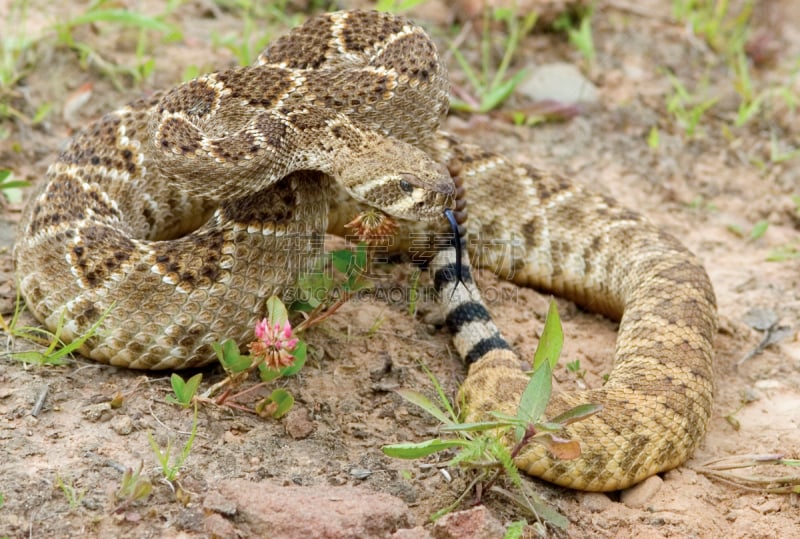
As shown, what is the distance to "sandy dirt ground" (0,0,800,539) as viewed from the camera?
151 inches

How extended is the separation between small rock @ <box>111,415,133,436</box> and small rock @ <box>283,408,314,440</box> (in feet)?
2.21

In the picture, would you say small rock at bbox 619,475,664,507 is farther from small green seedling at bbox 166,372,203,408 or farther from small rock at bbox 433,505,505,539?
small green seedling at bbox 166,372,203,408

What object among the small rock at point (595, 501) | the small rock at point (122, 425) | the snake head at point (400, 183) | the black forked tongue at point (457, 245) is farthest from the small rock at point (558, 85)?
the small rock at point (122, 425)

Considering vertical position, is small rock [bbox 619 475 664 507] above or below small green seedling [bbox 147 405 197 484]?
below

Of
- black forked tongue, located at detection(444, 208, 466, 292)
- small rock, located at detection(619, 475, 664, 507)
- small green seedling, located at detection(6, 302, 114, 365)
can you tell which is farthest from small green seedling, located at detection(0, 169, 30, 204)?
small rock, located at detection(619, 475, 664, 507)

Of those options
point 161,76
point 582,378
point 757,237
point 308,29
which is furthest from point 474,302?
point 161,76

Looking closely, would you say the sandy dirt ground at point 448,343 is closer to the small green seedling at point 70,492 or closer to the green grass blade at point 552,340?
the small green seedling at point 70,492

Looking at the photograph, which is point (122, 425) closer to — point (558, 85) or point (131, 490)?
point (131, 490)

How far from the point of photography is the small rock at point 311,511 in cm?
345

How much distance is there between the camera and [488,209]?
6160 millimetres

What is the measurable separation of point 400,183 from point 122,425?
5.69ft

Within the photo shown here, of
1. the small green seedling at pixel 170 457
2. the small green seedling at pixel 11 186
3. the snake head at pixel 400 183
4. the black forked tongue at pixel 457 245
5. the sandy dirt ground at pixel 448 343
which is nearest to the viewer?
the small green seedling at pixel 170 457

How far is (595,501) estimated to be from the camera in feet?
13.6

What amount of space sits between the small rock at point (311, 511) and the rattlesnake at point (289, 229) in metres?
0.79
